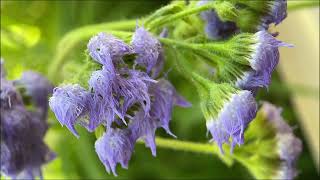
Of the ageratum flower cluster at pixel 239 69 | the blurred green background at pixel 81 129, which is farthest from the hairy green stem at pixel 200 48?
the blurred green background at pixel 81 129

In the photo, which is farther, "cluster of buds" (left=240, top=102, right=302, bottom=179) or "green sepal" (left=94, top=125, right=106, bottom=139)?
"cluster of buds" (left=240, top=102, right=302, bottom=179)

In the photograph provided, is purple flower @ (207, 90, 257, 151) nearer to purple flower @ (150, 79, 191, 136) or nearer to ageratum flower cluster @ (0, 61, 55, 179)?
purple flower @ (150, 79, 191, 136)

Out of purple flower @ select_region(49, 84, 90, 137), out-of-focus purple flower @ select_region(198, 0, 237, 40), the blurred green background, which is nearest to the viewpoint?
purple flower @ select_region(49, 84, 90, 137)

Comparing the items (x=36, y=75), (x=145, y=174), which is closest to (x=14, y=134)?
(x=36, y=75)

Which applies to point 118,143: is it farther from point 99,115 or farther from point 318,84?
point 318,84

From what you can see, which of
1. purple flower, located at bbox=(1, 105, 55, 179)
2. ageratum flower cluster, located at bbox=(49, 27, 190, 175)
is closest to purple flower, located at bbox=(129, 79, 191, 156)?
ageratum flower cluster, located at bbox=(49, 27, 190, 175)

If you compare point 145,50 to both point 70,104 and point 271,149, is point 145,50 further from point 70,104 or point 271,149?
point 271,149

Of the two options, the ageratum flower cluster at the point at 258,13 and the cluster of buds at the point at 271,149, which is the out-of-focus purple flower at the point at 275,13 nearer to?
the ageratum flower cluster at the point at 258,13
